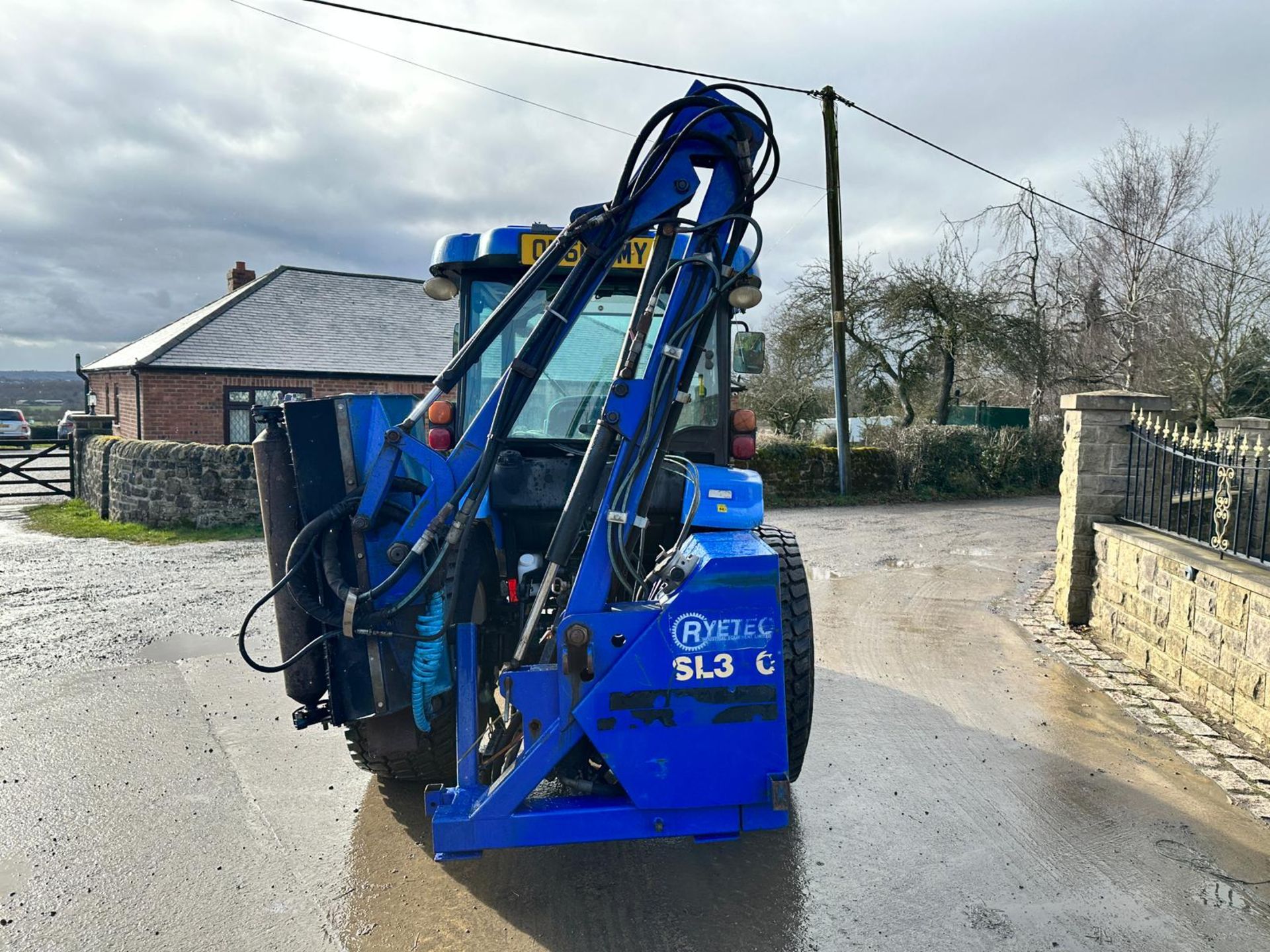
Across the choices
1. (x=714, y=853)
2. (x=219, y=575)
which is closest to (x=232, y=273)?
(x=219, y=575)

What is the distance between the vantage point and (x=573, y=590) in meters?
3.03

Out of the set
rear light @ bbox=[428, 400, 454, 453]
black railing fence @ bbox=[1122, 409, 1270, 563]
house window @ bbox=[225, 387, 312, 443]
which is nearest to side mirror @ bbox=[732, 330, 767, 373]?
rear light @ bbox=[428, 400, 454, 453]

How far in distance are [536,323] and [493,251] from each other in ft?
1.30

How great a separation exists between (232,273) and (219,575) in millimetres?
18800

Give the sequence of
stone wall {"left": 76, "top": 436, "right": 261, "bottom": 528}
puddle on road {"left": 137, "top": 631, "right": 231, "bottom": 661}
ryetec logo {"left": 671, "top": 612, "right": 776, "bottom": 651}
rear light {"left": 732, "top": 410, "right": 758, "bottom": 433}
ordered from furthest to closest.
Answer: stone wall {"left": 76, "top": 436, "right": 261, "bottom": 528}, puddle on road {"left": 137, "top": 631, "right": 231, "bottom": 661}, rear light {"left": 732, "top": 410, "right": 758, "bottom": 433}, ryetec logo {"left": 671, "top": 612, "right": 776, "bottom": 651}

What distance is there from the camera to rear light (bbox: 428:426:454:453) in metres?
4.39

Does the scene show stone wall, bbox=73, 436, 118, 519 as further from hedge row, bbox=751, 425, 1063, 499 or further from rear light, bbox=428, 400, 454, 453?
rear light, bbox=428, 400, 454, 453

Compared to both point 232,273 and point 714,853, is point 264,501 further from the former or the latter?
point 232,273

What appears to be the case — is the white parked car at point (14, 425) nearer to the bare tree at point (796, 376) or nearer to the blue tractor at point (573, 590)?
the bare tree at point (796, 376)

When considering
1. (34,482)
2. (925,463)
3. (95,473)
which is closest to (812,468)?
(925,463)

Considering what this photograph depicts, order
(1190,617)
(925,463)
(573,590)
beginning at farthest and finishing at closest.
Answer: (925,463) < (1190,617) < (573,590)

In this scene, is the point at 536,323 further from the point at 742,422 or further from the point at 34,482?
the point at 34,482

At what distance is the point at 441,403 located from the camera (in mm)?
4176

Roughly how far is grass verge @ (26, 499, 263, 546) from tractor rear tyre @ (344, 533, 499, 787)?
9.00 metres
